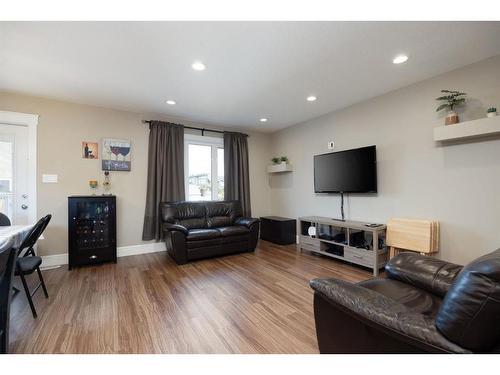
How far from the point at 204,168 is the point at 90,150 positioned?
2011mm

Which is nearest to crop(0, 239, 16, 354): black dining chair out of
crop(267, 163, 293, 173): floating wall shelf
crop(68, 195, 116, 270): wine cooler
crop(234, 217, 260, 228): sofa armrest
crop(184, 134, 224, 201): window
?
crop(68, 195, 116, 270): wine cooler

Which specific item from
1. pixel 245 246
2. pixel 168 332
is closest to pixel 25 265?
pixel 168 332

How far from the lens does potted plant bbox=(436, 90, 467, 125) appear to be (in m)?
2.50

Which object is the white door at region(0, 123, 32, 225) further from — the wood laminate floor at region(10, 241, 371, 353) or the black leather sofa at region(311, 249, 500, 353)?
the black leather sofa at region(311, 249, 500, 353)

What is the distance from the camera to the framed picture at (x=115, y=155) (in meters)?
3.75

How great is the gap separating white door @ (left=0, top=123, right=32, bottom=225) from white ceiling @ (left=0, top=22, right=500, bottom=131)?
2.10ft

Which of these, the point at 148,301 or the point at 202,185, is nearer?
the point at 148,301

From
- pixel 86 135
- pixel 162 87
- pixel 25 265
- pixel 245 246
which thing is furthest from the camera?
pixel 245 246

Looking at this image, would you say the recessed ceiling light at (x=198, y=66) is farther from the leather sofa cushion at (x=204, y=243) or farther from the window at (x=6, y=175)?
the window at (x=6, y=175)

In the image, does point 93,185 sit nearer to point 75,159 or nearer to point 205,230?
point 75,159

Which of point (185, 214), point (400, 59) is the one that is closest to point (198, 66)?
point (400, 59)

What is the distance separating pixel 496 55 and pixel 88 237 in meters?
5.59

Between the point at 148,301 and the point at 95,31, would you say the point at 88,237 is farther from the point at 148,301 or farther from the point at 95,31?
the point at 95,31

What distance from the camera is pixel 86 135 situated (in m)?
3.64
